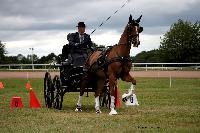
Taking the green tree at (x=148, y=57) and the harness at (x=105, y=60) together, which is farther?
the green tree at (x=148, y=57)

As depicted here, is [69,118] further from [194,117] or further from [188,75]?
[188,75]

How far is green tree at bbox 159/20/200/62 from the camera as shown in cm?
7869

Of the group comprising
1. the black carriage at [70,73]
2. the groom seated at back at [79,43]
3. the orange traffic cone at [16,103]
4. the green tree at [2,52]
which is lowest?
the orange traffic cone at [16,103]

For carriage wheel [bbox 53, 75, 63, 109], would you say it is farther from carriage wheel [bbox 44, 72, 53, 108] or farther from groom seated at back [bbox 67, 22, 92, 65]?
groom seated at back [bbox 67, 22, 92, 65]

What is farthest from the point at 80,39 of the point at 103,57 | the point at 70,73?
the point at 103,57

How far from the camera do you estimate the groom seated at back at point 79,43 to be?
15.8 metres

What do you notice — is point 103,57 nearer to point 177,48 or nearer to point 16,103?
point 16,103

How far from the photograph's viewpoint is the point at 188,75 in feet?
148

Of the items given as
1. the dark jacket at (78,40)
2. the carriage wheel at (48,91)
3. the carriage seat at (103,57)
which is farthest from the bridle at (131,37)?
the carriage wheel at (48,91)

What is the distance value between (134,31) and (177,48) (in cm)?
6745

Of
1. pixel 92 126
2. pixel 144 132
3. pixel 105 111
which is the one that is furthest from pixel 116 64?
pixel 144 132

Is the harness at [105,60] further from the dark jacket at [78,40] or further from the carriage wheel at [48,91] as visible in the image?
the carriage wheel at [48,91]

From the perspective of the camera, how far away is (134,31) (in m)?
13.9

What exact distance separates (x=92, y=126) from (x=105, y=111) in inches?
157
